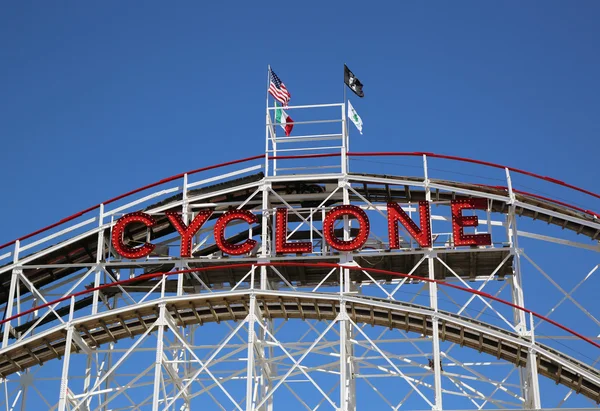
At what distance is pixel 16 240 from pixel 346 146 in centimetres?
1276

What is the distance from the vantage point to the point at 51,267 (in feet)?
156

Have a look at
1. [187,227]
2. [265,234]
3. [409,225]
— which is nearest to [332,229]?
[265,234]

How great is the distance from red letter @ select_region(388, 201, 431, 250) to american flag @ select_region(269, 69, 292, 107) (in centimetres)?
751

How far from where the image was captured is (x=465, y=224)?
46406 mm

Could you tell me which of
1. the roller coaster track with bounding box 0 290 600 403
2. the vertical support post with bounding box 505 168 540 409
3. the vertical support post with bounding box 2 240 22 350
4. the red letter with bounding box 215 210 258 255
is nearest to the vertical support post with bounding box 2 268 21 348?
the vertical support post with bounding box 2 240 22 350

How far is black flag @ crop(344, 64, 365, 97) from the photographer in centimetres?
5256

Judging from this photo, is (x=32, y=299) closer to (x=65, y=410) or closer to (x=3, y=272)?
(x=3, y=272)

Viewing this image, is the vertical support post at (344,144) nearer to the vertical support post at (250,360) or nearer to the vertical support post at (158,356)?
the vertical support post at (250,360)

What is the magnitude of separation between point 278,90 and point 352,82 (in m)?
3.25

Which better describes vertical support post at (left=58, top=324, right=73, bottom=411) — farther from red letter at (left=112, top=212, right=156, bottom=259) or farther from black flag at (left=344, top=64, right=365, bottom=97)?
black flag at (left=344, top=64, right=365, bottom=97)

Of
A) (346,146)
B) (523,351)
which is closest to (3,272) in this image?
(346,146)

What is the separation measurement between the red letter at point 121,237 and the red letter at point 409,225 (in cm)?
864

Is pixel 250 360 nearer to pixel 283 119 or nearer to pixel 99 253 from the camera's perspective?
pixel 99 253

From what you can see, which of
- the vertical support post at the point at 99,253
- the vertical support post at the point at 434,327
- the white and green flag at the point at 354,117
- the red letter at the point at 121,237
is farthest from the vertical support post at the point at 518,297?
the vertical support post at the point at 99,253
